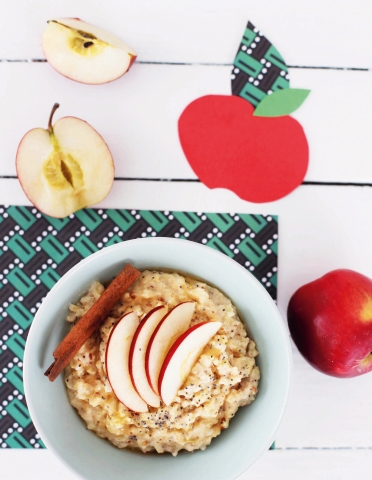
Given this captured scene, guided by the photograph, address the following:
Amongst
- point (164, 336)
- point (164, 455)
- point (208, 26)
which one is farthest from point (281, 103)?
point (164, 455)

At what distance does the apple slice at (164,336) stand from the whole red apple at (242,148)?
0.34 m

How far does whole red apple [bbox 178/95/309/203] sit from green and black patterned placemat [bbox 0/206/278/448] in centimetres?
9

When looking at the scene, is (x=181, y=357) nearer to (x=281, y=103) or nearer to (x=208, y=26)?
(x=281, y=103)

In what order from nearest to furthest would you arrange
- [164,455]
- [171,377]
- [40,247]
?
[171,377]
[164,455]
[40,247]

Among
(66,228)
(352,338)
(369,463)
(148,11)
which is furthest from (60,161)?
(369,463)

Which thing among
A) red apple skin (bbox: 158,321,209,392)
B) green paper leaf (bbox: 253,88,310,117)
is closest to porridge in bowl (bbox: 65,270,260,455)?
red apple skin (bbox: 158,321,209,392)

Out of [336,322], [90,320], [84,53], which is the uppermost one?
[84,53]

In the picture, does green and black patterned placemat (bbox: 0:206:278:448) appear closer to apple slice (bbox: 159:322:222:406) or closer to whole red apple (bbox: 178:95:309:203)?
whole red apple (bbox: 178:95:309:203)

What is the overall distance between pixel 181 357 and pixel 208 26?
2.41ft

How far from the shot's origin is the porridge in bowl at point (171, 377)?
984mm

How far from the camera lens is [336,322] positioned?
108 centimetres

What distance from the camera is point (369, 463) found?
1231 mm

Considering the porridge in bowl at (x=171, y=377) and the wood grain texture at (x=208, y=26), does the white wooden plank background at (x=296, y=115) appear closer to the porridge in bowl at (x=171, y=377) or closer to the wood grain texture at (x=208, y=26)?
the wood grain texture at (x=208, y=26)

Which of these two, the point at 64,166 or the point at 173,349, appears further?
the point at 64,166
